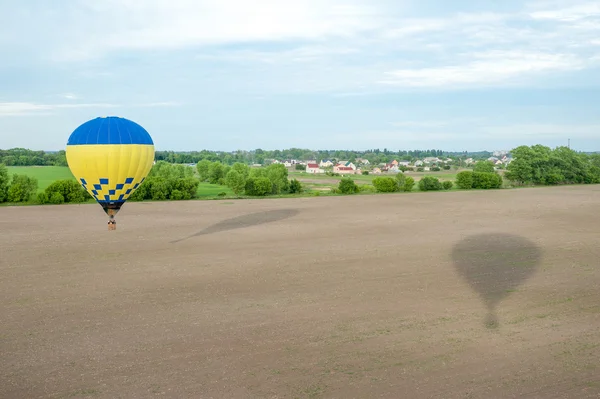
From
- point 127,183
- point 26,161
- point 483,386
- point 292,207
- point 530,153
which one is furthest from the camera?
point 26,161

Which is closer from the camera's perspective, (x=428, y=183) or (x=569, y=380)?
(x=569, y=380)

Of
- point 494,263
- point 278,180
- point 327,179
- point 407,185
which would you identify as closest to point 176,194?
point 278,180

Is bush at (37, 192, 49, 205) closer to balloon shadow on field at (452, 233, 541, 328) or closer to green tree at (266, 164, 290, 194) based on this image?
green tree at (266, 164, 290, 194)

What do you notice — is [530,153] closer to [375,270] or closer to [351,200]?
[351,200]

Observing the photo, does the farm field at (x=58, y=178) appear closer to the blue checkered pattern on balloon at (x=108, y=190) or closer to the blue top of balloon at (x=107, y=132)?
the blue checkered pattern on balloon at (x=108, y=190)

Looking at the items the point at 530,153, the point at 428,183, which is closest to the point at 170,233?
the point at 428,183
